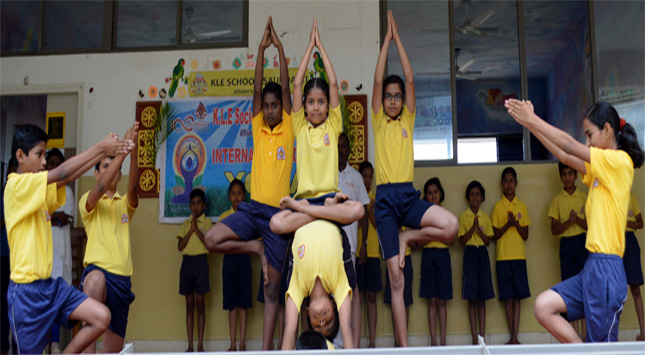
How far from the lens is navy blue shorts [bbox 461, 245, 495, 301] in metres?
6.27

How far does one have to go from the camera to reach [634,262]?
6160 mm

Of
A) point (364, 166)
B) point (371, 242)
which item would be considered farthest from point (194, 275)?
point (364, 166)

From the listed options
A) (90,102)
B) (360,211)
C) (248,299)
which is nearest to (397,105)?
(360,211)

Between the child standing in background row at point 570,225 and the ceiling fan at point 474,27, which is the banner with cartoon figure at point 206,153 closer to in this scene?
the ceiling fan at point 474,27

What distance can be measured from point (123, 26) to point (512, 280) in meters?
5.29

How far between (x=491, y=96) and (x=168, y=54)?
16.1 feet

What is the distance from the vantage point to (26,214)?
3547mm

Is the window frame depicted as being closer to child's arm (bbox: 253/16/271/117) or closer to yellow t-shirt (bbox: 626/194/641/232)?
yellow t-shirt (bbox: 626/194/641/232)

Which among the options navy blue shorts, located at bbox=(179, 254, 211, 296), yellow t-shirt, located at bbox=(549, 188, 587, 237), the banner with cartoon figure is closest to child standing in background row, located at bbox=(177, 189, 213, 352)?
navy blue shorts, located at bbox=(179, 254, 211, 296)

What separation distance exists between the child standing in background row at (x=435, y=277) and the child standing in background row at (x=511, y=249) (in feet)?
1.77

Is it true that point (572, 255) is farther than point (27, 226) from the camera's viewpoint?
Yes

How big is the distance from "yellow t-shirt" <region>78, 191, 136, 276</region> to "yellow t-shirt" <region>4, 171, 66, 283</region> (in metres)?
0.73

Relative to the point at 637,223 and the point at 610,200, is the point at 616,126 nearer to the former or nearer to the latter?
the point at 610,200

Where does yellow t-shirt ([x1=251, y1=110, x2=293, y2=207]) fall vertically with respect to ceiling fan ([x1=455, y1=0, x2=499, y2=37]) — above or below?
below
